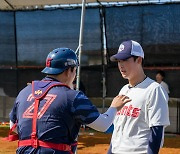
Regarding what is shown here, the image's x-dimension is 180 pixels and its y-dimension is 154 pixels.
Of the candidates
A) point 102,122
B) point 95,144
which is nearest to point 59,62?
point 102,122

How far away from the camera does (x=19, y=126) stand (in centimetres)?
282

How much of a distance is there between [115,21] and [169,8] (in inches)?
57.5

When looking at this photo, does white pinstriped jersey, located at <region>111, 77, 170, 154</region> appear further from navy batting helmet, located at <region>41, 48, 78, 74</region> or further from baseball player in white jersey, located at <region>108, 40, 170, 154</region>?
navy batting helmet, located at <region>41, 48, 78, 74</region>

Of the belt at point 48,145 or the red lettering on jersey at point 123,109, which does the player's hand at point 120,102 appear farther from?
the belt at point 48,145

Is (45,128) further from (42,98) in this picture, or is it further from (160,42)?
(160,42)

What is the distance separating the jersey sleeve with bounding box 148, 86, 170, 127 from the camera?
2986 mm

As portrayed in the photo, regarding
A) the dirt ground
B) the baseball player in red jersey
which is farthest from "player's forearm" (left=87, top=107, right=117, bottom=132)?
the dirt ground

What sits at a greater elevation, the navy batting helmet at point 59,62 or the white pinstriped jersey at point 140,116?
the navy batting helmet at point 59,62

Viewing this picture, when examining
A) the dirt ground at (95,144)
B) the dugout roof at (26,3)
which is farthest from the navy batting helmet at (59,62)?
the dugout roof at (26,3)

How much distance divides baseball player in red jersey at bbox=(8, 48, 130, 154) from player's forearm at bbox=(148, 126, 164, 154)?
1.20 ft

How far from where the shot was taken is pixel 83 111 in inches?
105

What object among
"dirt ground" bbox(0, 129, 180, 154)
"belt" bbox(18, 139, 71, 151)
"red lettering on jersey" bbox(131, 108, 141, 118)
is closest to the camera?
"belt" bbox(18, 139, 71, 151)

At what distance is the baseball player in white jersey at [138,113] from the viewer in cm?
299

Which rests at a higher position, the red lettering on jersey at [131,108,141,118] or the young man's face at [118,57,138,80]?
the young man's face at [118,57,138,80]
